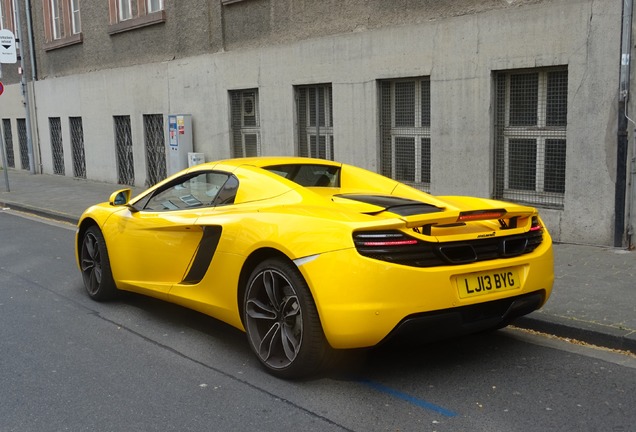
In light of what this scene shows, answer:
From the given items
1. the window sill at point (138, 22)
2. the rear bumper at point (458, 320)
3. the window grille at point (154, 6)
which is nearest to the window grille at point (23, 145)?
the window sill at point (138, 22)

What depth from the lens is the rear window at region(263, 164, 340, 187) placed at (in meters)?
5.20

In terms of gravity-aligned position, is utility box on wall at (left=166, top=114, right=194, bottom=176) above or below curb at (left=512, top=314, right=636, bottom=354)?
above

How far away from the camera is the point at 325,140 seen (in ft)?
37.5

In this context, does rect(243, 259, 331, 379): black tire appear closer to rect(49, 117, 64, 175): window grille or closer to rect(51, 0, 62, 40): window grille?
rect(49, 117, 64, 175): window grille

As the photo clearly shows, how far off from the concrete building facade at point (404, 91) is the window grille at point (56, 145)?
12.4 ft

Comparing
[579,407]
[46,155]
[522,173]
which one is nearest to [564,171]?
[522,173]

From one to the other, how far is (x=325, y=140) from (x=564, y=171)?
445 cm

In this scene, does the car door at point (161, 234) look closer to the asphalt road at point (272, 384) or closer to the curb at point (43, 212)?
the asphalt road at point (272, 384)

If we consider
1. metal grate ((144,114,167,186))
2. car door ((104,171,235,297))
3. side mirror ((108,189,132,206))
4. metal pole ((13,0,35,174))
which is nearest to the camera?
car door ((104,171,235,297))

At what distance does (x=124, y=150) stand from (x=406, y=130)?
9.45m

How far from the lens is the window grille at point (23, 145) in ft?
72.5

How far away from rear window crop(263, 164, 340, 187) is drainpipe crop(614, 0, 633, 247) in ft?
12.6

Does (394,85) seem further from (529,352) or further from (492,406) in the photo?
(492,406)

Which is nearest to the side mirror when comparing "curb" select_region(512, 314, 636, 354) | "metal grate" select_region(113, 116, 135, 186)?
"curb" select_region(512, 314, 636, 354)
